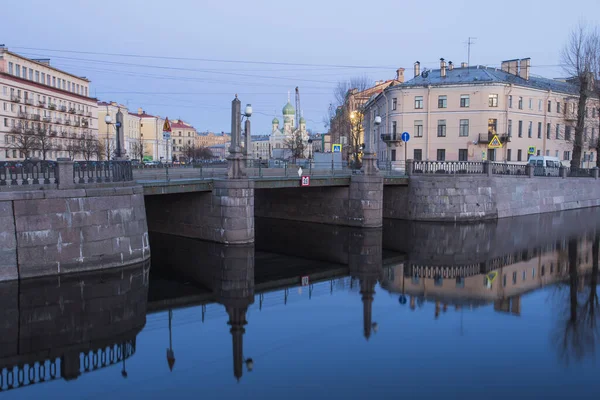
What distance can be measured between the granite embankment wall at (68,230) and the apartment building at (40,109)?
4100 cm

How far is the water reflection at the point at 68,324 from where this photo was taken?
12.2 meters

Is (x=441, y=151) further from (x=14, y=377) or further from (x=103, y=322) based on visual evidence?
(x=14, y=377)

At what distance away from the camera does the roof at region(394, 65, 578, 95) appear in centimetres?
5291

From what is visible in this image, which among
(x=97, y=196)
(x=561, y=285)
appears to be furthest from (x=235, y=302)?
(x=561, y=285)

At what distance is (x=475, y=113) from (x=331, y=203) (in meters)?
25.5

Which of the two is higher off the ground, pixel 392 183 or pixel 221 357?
pixel 392 183

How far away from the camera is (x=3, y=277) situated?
17.2m

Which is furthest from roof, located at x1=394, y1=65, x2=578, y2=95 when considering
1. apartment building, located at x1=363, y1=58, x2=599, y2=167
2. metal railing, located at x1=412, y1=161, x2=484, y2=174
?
metal railing, located at x1=412, y1=161, x2=484, y2=174

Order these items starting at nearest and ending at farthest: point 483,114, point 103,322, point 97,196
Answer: point 103,322
point 97,196
point 483,114

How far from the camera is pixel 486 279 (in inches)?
836

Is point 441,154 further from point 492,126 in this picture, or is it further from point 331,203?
point 331,203

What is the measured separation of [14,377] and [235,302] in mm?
7114

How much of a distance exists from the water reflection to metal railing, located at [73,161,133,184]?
3321mm

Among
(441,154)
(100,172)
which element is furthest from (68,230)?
(441,154)
